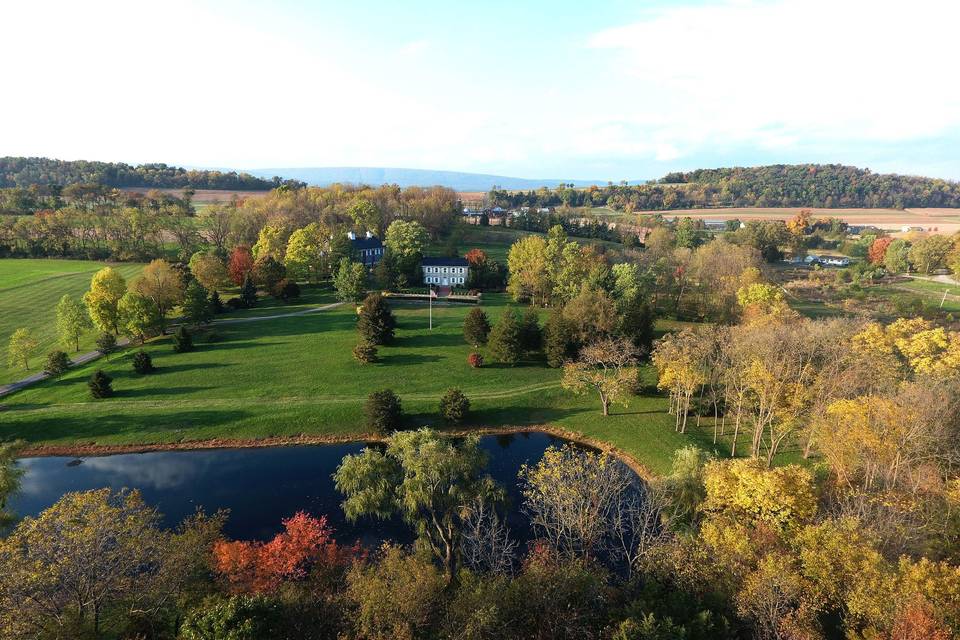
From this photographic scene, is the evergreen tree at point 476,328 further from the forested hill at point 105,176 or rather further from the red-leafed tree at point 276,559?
the forested hill at point 105,176

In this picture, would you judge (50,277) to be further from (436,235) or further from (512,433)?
(512,433)

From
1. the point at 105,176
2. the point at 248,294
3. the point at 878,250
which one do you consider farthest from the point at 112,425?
the point at 105,176

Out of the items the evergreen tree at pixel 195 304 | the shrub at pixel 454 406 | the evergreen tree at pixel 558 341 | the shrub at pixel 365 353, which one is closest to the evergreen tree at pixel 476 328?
the evergreen tree at pixel 558 341

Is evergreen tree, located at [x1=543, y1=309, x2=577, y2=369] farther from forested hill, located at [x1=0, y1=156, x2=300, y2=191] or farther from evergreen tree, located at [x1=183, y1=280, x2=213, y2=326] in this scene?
forested hill, located at [x1=0, y1=156, x2=300, y2=191]

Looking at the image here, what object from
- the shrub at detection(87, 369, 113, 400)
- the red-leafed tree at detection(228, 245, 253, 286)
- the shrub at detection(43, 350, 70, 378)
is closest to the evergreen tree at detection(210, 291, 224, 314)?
the red-leafed tree at detection(228, 245, 253, 286)

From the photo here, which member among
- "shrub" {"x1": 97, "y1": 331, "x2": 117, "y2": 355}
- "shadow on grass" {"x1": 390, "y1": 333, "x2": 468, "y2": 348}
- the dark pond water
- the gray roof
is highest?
the gray roof
